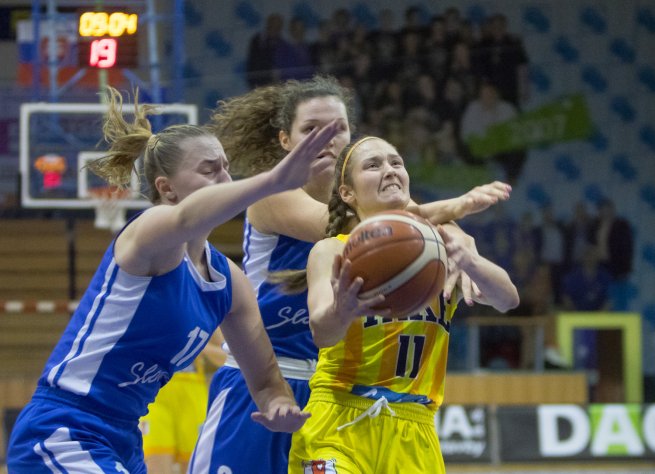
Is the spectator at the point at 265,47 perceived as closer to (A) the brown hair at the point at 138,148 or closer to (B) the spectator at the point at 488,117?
(B) the spectator at the point at 488,117

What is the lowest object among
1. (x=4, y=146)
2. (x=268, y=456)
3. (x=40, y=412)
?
(x=268, y=456)

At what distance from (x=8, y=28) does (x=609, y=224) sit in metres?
6.74

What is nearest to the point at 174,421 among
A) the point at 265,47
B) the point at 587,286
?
the point at 265,47

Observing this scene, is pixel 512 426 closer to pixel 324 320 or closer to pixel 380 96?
pixel 380 96

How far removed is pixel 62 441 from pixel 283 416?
67 centimetres

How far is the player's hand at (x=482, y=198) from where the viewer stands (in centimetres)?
367

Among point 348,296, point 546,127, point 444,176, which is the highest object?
point 546,127

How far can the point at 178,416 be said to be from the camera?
662 cm

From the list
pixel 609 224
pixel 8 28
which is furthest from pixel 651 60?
pixel 8 28

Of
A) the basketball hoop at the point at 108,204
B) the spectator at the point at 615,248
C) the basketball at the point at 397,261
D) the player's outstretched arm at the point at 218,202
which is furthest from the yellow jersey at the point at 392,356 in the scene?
the spectator at the point at 615,248

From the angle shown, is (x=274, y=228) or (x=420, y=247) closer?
(x=420, y=247)

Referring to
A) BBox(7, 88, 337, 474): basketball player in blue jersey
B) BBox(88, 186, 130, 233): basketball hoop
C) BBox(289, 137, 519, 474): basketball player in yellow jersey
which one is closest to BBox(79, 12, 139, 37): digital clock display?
BBox(88, 186, 130, 233): basketball hoop

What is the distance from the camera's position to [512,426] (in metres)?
10.1

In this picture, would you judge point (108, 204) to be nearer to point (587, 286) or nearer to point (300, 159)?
point (587, 286)
